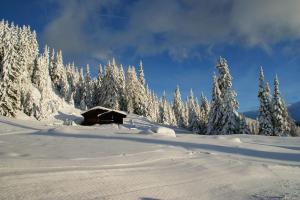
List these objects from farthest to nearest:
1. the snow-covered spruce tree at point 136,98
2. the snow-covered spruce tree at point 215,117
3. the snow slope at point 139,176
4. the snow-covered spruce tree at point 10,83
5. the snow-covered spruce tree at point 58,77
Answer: the snow-covered spruce tree at point 58,77
the snow-covered spruce tree at point 136,98
the snow-covered spruce tree at point 215,117
the snow-covered spruce tree at point 10,83
the snow slope at point 139,176

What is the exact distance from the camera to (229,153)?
51.9ft

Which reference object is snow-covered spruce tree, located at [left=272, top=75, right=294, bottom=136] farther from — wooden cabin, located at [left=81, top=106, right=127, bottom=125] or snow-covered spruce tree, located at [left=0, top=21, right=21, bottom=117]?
snow-covered spruce tree, located at [left=0, top=21, right=21, bottom=117]

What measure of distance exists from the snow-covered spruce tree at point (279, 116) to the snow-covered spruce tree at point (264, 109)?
863 millimetres

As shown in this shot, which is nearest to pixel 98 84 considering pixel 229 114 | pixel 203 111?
pixel 203 111

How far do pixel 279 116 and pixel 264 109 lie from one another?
275 cm

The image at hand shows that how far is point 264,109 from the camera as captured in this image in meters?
54.3

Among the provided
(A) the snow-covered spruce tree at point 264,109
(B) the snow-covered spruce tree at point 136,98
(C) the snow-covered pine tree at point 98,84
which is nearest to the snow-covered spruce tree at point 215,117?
(A) the snow-covered spruce tree at point 264,109

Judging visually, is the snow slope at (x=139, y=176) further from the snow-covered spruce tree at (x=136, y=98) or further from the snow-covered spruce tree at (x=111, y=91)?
the snow-covered spruce tree at (x=136, y=98)

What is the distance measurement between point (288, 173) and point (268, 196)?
4.32 meters

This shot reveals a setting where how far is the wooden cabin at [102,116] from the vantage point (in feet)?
209

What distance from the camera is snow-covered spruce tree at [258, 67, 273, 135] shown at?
53234 millimetres

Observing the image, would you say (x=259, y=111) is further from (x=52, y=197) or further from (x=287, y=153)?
(x=52, y=197)

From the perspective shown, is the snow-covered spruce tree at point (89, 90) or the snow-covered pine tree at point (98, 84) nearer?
the snow-covered spruce tree at point (89, 90)

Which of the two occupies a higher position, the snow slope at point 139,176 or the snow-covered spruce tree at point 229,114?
the snow-covered spruce tree at point 229,114
